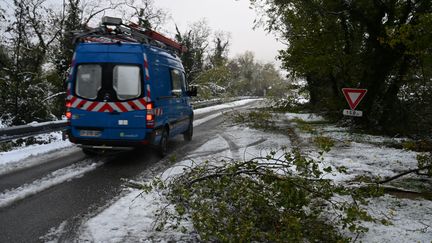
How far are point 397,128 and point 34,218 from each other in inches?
487

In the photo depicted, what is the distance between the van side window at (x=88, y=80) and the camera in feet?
25.4

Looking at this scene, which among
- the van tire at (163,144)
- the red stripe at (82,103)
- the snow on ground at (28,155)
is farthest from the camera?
the van tire at (163,144)

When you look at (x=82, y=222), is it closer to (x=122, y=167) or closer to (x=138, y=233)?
(x=138, y=233)

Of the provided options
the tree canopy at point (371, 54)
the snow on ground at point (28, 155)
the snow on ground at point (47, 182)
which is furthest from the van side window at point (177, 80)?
the tree canopy at point (371, 54)

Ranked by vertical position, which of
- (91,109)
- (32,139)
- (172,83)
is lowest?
(32,139)

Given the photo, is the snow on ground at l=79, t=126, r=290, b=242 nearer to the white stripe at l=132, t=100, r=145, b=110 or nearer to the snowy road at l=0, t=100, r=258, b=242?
the snowy road at l=0, t=100, r=258, b=242

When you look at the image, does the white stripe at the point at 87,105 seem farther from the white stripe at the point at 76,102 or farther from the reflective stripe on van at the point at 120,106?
the white stripe at the point at 76,102

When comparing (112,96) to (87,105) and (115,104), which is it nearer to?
(115,104)

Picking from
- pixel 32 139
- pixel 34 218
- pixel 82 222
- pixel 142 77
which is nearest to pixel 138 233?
pixel 82 222

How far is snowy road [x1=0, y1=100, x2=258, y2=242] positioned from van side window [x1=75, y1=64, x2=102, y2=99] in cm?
151

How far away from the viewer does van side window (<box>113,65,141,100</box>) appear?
7.70 meters

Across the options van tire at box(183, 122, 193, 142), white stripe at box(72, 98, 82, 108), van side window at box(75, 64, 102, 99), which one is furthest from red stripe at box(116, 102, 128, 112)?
van tire at box(183, 122, 193, 142)

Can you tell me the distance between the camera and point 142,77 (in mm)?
7699

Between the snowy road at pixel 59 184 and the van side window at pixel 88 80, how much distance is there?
1511 millimetres
